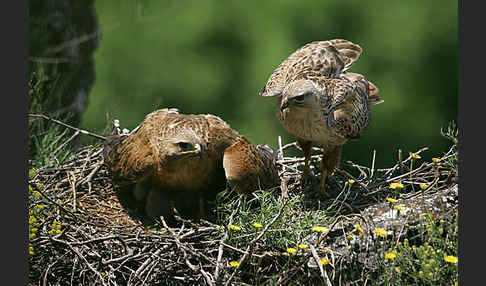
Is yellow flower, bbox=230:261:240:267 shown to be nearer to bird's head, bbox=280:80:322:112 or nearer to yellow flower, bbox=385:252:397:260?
yellow flower, bbox=385:252:397:260

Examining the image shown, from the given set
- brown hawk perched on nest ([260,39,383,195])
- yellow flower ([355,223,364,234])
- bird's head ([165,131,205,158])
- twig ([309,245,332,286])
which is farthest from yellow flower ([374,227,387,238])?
bird's head ([165,131,205,158])

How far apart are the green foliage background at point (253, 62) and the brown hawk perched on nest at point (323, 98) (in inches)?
112

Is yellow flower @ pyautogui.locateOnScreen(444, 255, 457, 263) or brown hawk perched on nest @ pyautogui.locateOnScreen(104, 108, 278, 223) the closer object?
yellow flower @ pyautogui.locateOnScreen(444, 255, 457, 263)

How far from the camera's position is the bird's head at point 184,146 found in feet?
15.4

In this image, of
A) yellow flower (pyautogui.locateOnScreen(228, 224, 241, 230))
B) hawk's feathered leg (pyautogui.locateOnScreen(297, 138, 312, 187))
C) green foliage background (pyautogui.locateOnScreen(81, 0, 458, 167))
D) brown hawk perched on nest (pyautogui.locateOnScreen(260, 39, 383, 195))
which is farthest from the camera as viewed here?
green foliage background (pyautogui.locateOnScreen(81, 0, 458, 167))

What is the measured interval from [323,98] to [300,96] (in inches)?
9.7

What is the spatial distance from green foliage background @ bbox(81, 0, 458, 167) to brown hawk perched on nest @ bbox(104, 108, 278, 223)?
10.5 ft

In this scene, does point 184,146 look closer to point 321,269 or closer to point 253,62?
point 321,269

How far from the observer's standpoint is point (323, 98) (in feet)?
15.9

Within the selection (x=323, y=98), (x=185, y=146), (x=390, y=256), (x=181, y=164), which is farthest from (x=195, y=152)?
(x=390, y=256)

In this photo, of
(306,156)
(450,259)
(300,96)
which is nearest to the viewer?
(450,259)

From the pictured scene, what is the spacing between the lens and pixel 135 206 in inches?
210

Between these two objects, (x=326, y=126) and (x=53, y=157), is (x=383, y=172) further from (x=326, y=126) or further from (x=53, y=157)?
(x=53, y=157)

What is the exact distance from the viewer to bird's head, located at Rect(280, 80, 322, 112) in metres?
4.69
